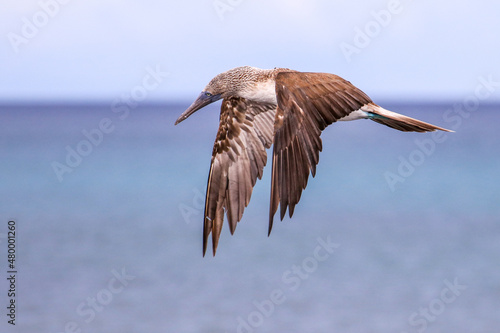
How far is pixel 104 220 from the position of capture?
30438 mm

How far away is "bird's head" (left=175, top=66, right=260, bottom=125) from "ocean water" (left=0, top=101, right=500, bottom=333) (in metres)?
9.85

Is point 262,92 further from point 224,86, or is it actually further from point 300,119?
point 300,119

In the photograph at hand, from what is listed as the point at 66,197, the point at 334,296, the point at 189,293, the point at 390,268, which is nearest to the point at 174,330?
the point at 189,293

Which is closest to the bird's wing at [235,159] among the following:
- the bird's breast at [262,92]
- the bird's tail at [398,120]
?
the bird's breast at [262,92]

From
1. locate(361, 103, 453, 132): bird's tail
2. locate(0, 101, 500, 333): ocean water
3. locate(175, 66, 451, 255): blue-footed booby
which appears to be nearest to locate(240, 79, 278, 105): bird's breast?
locate(175, 66, 451, 255): blue-footed booby

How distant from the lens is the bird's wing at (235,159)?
31.0ft

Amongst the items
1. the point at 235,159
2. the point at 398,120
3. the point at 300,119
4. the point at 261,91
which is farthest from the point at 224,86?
the point at 398,120

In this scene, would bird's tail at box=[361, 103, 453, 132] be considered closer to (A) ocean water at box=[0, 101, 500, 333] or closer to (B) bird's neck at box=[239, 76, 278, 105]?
(B) bird's neck at box=[239, 76, 278, 105]

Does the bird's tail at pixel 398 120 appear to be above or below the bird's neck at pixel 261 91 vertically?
below

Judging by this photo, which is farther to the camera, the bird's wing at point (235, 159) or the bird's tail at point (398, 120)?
the bird's wing at point (235, 159)

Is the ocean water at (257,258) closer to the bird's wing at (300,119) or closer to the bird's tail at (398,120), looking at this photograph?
the bird's tail at (398,120)

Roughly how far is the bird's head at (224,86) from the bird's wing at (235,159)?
589 millimetres

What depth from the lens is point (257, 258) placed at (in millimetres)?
24453

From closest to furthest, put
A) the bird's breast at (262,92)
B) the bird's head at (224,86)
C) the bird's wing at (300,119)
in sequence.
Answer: the bird's wing at (300,119) → the bird's breast at (262,92) → the bird's head at (224,86)
